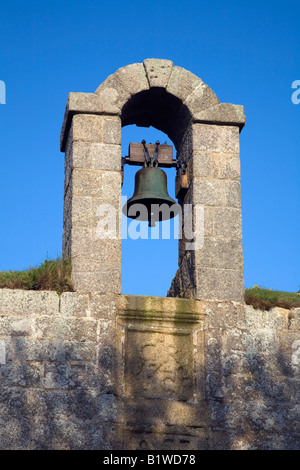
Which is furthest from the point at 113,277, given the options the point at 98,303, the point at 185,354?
the point at 185,354

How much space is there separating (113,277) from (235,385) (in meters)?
1.38

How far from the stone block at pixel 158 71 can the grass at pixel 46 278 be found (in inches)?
78.3

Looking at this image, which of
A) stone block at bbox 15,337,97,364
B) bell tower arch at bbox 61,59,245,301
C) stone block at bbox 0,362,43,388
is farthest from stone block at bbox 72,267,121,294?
stone block at bbox 0,362,43,388

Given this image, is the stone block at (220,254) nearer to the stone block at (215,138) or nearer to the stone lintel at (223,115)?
the stone block at (215,138)

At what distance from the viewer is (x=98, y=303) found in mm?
8117

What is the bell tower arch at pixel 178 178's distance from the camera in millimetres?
8367

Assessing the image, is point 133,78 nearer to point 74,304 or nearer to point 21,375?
point 74,304

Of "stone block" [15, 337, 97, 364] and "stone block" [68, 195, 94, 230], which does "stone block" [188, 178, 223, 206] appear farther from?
"stone block" [15, 337, 97, 364]

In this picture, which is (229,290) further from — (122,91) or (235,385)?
(122,91)

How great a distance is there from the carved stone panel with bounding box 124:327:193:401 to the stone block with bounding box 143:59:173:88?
2.39 meters

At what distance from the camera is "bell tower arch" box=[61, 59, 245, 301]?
8.37 meters

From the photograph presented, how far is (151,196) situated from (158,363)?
1.67m

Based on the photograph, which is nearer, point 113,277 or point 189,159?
point 113,277

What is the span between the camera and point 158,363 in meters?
8.05
